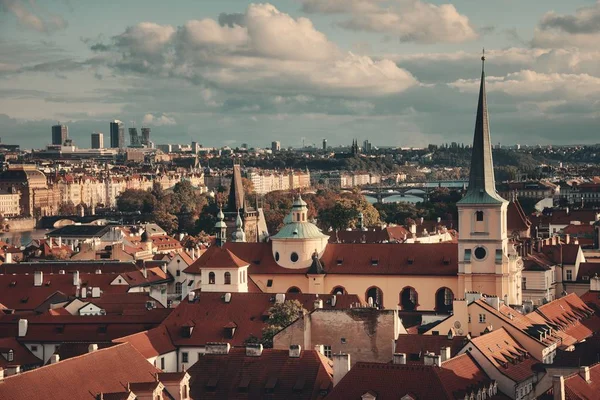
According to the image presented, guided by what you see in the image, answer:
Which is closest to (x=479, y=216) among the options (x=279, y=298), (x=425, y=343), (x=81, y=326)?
(x=279, y=298)

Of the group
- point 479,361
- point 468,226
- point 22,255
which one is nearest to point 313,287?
point 468,226

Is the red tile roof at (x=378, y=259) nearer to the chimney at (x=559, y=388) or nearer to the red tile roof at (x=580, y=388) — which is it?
the red tile roof at (x=580, y=388)

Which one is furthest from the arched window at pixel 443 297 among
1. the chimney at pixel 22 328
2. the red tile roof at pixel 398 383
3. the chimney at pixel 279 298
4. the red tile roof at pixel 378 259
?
the red tile roof at pixel 398 383

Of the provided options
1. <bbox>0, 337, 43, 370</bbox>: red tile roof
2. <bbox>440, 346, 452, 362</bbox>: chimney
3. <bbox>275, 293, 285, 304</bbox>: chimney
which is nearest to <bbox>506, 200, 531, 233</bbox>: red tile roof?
<bbox>275, 293, 285, 304</bbox>: chimney

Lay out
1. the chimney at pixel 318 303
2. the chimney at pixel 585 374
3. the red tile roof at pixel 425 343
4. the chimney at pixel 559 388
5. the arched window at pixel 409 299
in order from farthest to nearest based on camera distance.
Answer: the arched window at pixel 409 299
the chimney at pixel 318 303
the red tile roof at pixel 425 343
the chimney at pixel 585 374
the chimney at pixel 559 388

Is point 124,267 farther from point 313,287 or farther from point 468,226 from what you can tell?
point 468,226

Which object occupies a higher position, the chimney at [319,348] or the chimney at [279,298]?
the chimney at [279,298]

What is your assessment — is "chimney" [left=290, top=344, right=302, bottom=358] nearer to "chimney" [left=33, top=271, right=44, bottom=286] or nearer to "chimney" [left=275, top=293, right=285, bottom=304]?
"chimney" [left=275, top=293, right=285, bottom=304]

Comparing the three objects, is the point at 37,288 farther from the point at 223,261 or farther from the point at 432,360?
the point at 432,360
